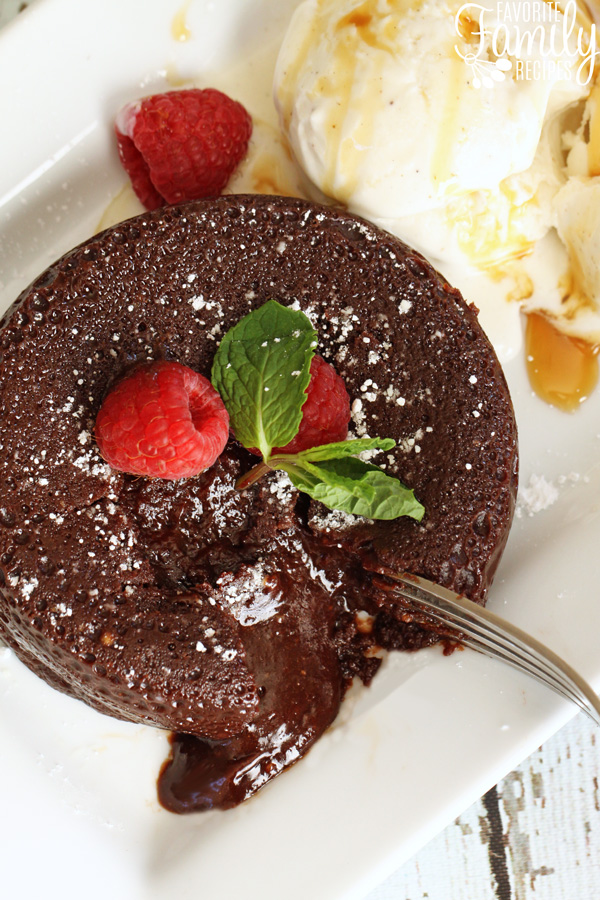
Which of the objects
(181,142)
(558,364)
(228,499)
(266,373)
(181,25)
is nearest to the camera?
(266,373)

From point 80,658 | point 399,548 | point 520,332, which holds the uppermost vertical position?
point 80,658

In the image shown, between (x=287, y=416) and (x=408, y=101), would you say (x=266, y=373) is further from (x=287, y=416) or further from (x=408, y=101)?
(x=408, y=101)

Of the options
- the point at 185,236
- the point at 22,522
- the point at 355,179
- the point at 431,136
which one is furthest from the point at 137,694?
the point at 431,136

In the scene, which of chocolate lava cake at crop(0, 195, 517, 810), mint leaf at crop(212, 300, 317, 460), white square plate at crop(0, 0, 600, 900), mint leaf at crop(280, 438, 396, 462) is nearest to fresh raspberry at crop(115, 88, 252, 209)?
white square plate at crop(0, 0, 600, 900)

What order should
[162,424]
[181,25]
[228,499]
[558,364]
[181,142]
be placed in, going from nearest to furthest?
[162,424]
[228,499]
[181,142]
[181,25]
[558,364]

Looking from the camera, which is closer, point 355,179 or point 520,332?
point 355,179

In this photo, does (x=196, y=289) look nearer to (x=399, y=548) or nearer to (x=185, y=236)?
(x=185, y=236)

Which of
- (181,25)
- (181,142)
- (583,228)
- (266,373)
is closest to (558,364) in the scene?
(583,228)

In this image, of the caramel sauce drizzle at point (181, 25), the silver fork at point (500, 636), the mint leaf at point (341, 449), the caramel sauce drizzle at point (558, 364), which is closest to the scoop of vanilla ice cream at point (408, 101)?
the caramel sauce drizzle at point (181, 25)
